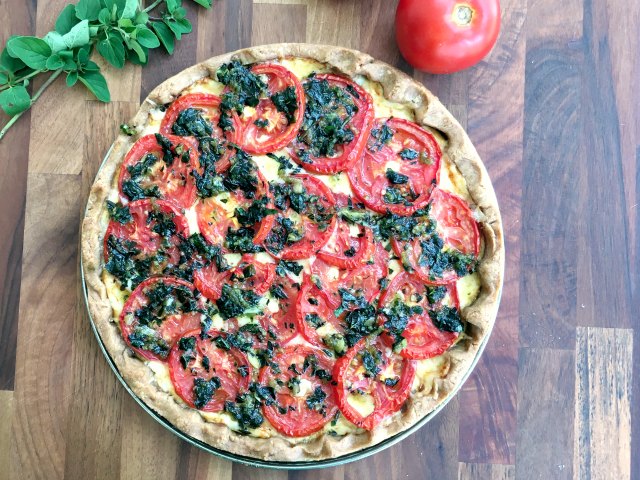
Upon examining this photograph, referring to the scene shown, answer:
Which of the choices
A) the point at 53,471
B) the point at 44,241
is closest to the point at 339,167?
the point at 44,241

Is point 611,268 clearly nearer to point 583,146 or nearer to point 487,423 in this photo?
point 583,146

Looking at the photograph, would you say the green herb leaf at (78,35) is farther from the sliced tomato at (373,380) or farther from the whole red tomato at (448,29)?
the sliced tomato at (373,380)

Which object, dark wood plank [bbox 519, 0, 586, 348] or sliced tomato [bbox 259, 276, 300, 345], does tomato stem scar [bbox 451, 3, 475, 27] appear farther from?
sliced tomato [bbox 259, 276, 300, 345]

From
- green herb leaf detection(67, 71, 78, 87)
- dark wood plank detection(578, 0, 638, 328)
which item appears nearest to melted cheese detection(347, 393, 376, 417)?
dark wood plank detection(578, 0, 638, 328)

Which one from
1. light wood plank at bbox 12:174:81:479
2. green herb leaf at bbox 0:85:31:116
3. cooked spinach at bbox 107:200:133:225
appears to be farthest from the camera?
light wood plank at bbox 12:174:81:479

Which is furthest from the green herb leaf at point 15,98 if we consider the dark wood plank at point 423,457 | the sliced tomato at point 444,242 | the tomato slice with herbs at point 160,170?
the dark wood plank at point 423,457

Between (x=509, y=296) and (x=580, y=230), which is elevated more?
(x=580, y=230)
